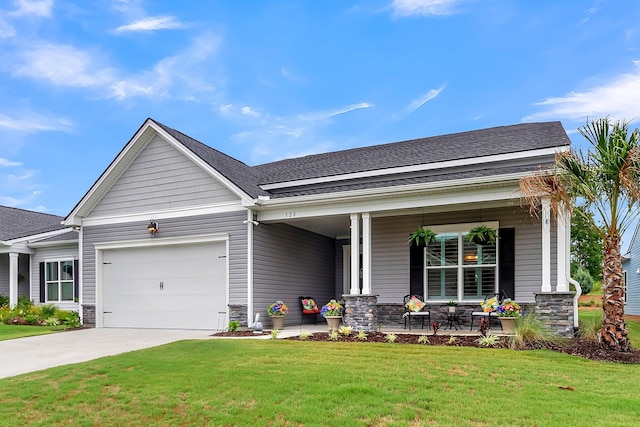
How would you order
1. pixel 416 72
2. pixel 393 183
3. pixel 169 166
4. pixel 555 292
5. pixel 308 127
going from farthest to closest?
1. pixel 308 127
2. pixel 416 72
3. pixel 169 166
4. pixel 393 183
5. pixel 555 292

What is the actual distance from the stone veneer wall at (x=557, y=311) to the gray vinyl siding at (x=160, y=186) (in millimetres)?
7485

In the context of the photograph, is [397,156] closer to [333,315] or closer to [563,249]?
[333,315]

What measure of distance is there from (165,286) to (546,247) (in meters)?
9.62

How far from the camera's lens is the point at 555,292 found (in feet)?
29.7

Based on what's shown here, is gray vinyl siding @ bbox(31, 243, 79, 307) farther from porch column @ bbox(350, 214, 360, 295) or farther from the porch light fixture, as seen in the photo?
porch column @ bbox(350, 214, 360, 295)

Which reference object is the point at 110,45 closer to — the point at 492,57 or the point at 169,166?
the point at 169,166

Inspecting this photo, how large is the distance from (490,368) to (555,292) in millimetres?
3370

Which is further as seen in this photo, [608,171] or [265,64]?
[265,64]

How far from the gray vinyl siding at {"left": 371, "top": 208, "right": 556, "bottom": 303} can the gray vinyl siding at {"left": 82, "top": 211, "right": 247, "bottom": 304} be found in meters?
3.51

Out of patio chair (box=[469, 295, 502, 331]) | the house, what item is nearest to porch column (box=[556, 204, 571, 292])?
the house

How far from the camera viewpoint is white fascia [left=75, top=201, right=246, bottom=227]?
40.4 ft

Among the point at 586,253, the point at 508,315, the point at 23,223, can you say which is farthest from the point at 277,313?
the point at 586,253

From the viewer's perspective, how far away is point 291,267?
1370 centimetres

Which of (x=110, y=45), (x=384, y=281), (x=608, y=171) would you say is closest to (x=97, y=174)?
(x=110, y=45)
